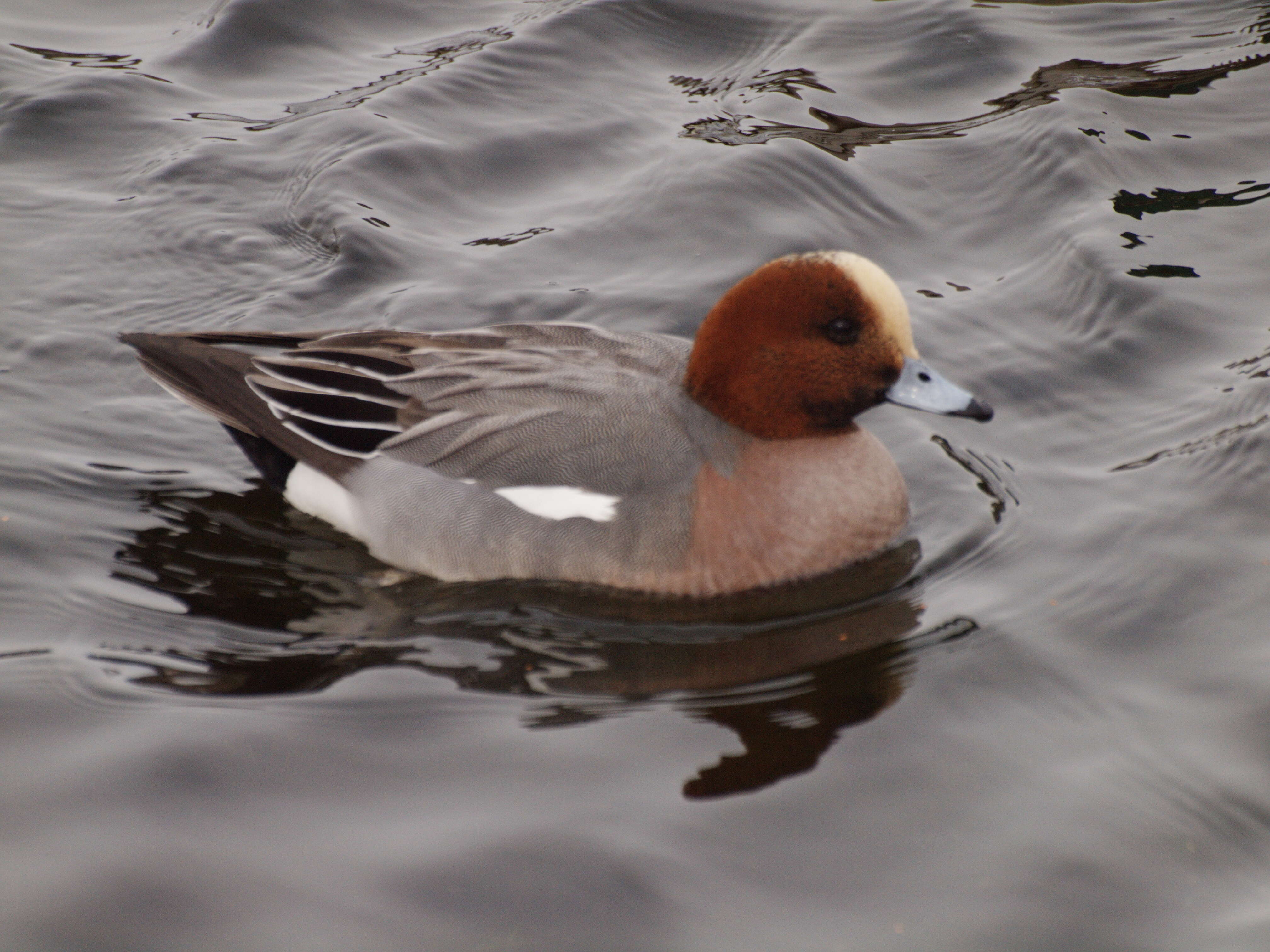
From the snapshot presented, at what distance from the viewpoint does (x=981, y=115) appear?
28.0ft

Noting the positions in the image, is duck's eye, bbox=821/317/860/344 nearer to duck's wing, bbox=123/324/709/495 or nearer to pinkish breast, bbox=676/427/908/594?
pinkish breast, bbox=676/427/908/594

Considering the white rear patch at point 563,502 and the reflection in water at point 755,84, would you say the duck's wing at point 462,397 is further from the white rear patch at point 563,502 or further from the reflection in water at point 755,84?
the reflection in water at point 755,84

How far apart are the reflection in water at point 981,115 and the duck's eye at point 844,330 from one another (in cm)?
332

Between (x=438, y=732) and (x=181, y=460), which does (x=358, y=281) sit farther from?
(x=438, y=732)

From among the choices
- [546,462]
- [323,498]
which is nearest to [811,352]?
[546,462]

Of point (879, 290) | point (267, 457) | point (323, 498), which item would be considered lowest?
point (323, 498)

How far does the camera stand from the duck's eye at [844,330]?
205 inches

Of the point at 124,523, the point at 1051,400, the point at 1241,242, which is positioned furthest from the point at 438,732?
the point at 1241,242

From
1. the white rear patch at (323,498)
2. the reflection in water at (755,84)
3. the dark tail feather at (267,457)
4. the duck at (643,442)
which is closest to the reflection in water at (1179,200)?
the reflection in water at (755,84)

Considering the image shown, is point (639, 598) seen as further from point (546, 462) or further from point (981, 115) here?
point (981, 115)

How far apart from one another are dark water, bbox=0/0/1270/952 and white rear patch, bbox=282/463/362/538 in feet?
0.27

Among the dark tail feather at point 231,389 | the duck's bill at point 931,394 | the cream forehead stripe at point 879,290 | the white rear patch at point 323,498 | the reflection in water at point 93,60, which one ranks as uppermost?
the reflection in water at point 93,60

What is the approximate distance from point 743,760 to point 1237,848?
4.62 feet

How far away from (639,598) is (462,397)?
1017 millimetres
